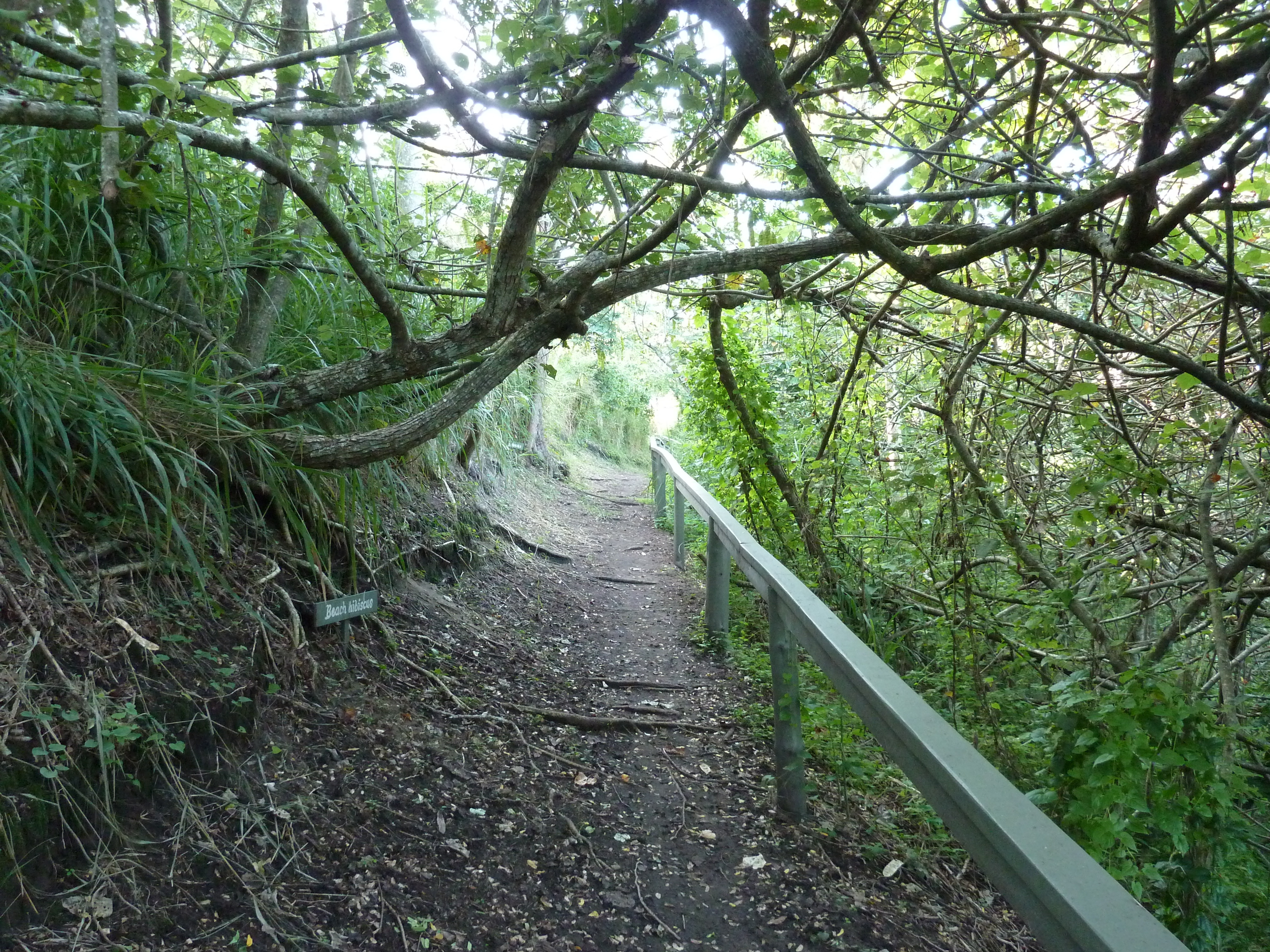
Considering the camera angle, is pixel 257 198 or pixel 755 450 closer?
pixel 257 198

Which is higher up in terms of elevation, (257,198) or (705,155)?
(705,155)

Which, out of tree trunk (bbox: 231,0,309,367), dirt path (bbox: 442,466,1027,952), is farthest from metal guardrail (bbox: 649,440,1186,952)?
tree trunk (bbox: 231,0,309,367)

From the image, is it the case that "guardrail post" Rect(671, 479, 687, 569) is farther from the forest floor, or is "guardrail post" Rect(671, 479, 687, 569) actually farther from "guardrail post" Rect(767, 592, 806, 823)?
"guardrail post" Rect(767, 592, 806, 823)

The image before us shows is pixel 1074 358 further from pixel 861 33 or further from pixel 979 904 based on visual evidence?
pixel 979 904

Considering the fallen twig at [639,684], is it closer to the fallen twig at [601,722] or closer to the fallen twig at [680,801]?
the fallen twig at [601,722]

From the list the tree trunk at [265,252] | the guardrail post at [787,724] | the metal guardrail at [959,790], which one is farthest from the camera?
the tree trunk at [265,252]

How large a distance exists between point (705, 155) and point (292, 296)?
200 cm

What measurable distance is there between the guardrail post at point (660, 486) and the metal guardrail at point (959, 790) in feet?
20.0

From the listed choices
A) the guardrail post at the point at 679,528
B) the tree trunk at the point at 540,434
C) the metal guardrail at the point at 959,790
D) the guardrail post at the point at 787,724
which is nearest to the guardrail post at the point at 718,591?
the metal guardrail at the point at 959,790

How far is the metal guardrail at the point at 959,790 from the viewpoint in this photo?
43.3 inches

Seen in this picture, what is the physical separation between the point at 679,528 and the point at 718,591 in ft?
7.58

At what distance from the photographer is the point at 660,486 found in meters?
9.28

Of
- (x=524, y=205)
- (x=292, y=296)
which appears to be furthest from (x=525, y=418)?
(x=524, y=205)

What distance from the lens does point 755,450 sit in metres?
5.63
